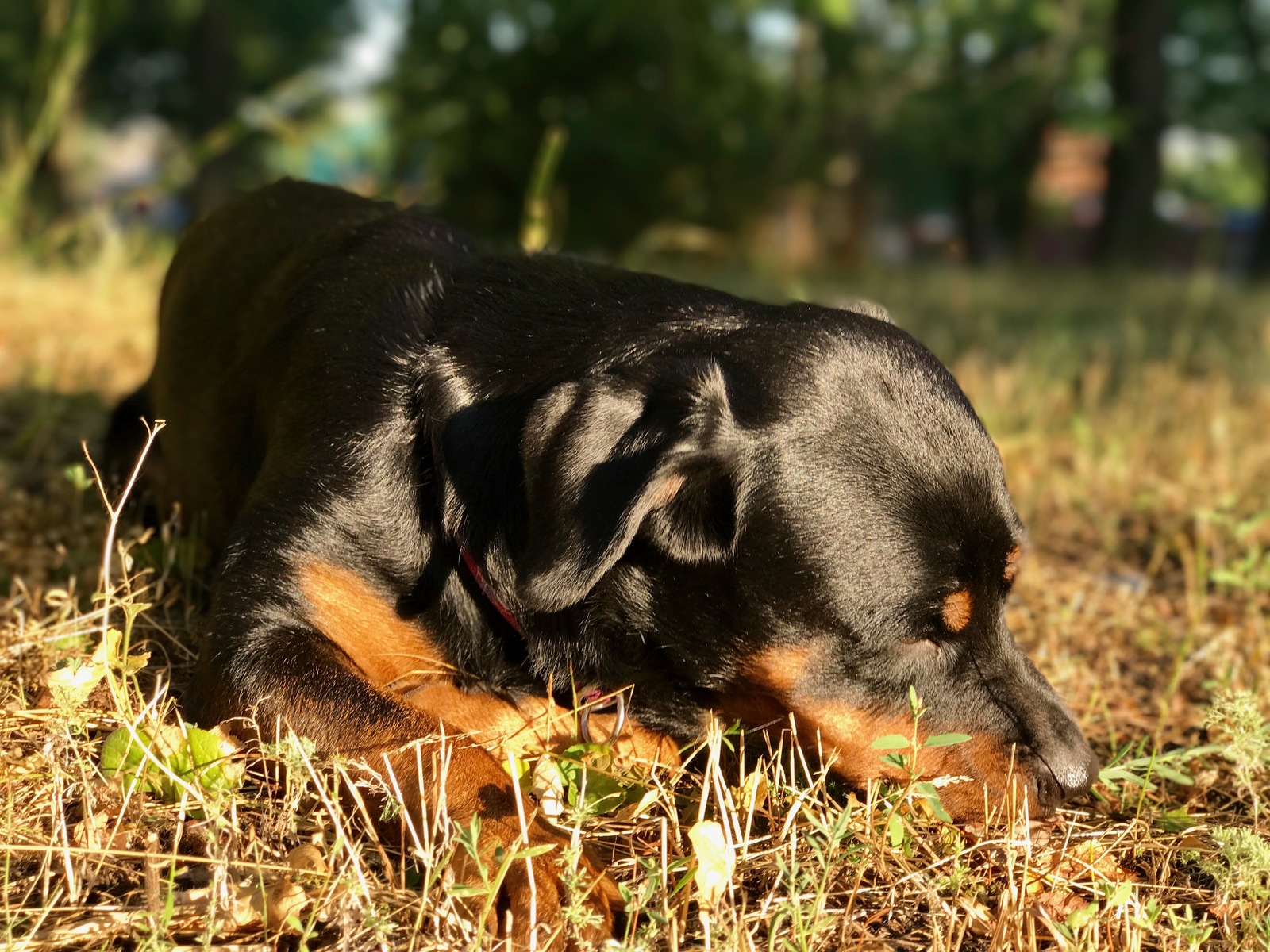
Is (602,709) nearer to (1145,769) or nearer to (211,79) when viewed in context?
(1145,769)

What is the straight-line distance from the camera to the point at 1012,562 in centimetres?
269

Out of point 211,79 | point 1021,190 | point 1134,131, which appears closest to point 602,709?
point 1134,131

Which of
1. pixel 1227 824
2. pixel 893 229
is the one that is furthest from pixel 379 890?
pixel 893 229

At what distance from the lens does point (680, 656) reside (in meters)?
2.65

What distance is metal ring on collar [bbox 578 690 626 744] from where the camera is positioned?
2482 mm

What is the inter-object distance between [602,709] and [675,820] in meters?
0.53

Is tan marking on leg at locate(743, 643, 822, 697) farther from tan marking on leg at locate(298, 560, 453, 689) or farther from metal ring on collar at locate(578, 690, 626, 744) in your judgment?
tan marking on leg at locate(298, 560, 453, 689)

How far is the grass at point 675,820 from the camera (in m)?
2.01

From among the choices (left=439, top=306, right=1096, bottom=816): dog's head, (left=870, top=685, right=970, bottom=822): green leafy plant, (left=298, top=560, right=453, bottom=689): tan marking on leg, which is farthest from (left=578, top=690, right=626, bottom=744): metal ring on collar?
(left=870, top=685, right=970, bottom=822): green leafy plant

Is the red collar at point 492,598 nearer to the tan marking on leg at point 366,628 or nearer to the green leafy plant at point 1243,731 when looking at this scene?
the tan marking on leg at point 366,628

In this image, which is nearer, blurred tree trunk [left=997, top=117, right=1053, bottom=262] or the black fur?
the black fur

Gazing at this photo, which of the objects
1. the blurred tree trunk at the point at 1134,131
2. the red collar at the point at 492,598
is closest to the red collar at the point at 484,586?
the red collar at the point at 492,598

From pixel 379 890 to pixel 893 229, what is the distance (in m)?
45.3

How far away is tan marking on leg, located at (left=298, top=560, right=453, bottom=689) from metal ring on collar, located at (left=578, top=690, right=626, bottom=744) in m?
0.35
